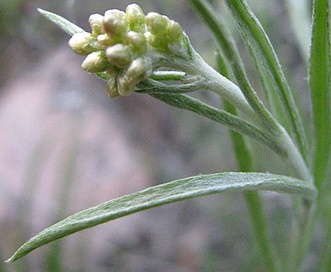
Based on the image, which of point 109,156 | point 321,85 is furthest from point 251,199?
point 109,156

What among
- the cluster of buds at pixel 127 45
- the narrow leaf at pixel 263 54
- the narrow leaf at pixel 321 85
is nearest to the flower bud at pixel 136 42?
the cluster of buds at pixel 127 45

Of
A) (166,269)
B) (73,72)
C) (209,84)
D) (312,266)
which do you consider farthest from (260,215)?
(73,72)

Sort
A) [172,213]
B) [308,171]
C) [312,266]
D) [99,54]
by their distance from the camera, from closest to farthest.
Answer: [99,54] < [308,171] < [312,266] < [172,213]

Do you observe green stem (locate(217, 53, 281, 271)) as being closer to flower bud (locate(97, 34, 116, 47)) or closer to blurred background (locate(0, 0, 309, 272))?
flower bud (locate(97, 34, 116, 47))

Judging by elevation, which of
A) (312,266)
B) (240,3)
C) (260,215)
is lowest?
(312,266)

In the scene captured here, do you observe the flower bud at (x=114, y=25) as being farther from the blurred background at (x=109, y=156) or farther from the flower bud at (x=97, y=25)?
the blurred background at (x=109, y=156)

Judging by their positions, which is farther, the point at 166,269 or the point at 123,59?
the point at 166,269

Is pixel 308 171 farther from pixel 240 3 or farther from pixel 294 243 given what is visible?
pixel 240 3
